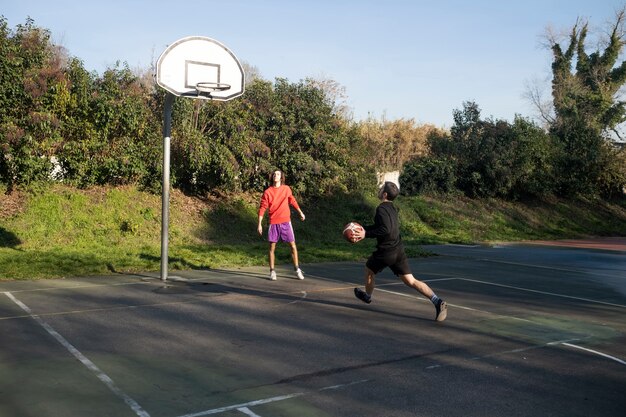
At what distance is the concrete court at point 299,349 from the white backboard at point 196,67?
341 centimetres

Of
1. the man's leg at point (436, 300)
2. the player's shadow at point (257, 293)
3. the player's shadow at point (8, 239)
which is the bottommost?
the player's shadow at point (257, 293)

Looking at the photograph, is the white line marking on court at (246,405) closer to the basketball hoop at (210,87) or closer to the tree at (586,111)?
the basketball hoop at (210,87)

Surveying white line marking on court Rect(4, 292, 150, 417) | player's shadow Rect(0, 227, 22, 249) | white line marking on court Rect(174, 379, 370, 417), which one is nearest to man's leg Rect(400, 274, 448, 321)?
white line marking on court Rect(174, 379, 370, 417)

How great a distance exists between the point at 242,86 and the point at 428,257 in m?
6.95

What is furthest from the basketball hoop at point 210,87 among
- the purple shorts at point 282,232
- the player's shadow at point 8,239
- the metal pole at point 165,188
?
the player's shadow at point 8,239

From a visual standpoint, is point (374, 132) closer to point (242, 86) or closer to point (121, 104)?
point (121, 104)

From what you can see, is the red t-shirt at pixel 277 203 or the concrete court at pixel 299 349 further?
the red t-shirt at pixel 277 203

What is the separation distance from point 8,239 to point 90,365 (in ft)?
30.7

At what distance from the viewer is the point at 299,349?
669cm

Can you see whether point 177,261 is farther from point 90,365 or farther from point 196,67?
point 90,365

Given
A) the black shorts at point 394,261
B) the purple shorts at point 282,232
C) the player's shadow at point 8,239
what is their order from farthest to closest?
the player's shadow at point 8,239
the purple shorts at point 282,232
the black shorts at point 394,261

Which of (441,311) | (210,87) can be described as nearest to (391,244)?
(441,311)

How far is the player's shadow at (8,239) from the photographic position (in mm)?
13750

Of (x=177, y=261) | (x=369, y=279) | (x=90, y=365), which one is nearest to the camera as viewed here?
(x=90, y=365)
